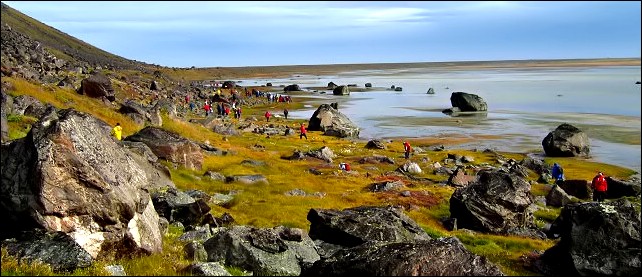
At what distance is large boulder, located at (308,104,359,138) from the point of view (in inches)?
3750

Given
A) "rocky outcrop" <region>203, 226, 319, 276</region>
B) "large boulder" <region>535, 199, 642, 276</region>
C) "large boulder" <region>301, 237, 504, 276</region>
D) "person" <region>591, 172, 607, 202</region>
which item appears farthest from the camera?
"person" <region>591, 172, 607, 202</region>

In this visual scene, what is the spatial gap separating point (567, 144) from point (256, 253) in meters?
67.1

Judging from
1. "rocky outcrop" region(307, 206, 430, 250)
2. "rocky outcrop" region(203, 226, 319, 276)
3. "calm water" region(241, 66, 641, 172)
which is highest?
"rocky outcrop" region(203, 226, 319, 276)

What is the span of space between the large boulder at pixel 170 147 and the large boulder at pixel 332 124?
49673 millimetres

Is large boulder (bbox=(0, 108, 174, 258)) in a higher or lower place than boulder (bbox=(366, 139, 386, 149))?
higher

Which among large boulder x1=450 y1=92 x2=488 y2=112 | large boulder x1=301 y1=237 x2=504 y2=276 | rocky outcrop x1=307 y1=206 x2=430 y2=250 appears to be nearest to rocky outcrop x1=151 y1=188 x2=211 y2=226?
rocky outcrop x1=307 y1=206 x2=430 y2=250

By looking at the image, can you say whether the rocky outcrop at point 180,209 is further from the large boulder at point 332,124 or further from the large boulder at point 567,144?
the large boulder at point 332,124

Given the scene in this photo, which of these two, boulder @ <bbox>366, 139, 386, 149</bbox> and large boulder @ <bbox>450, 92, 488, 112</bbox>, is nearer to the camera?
boulder @ <bbox>366, 139, 386, 149</bbox>

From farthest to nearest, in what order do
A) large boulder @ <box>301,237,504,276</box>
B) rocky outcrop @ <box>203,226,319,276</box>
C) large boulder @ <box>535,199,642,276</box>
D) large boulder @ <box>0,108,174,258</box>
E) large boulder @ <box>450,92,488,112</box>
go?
large boulder @ <box>450,92,488,112</box>
large boulder @ <box>535,199,642,276</box>
rocky outcrop @ <box>203,226,319,276</box>
large boulder @ <box>0,108,174,258</box>
large boulder @ <box>301,237,504,276</box>

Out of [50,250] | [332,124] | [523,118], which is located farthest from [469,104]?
[50,250]

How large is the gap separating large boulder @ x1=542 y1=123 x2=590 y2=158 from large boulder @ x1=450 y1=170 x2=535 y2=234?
136 ft

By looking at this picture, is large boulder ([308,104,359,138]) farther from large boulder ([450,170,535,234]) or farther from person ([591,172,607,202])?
large boulder ([450,170,535,234])

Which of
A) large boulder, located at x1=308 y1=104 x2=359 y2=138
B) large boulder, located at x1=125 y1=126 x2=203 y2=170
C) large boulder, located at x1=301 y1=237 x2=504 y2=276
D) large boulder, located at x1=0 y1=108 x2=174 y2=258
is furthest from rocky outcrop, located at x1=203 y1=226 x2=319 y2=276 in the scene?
large boulder, located at x1=308 y1=104 x2=359 y2=138

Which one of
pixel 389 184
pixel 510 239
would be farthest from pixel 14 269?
pixel 389 184
